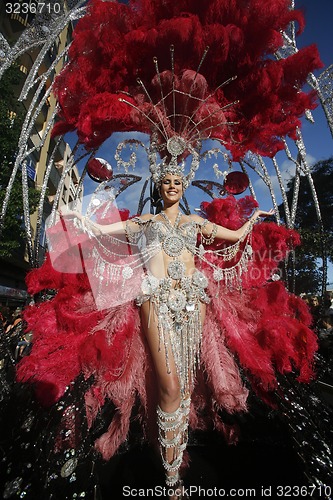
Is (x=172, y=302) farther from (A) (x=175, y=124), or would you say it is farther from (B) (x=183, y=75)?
(B) (x=183, y=75)

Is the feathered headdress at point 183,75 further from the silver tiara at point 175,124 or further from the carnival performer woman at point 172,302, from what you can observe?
the carnival performer woman at point 172,302

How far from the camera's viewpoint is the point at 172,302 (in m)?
2.17

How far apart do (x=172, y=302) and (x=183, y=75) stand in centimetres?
180

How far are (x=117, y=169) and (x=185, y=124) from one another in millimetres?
775

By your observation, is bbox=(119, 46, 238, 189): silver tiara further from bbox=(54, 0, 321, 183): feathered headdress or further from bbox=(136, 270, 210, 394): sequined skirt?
bbox=(136, 270, 210, 394): sequined skirt

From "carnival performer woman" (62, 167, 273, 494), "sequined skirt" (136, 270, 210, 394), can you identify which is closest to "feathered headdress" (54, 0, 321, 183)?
"carnival performer woman" (62, 167, 273, 494)

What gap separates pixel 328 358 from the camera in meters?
3.98

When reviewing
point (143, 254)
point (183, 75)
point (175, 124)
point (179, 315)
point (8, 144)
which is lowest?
point (179, 315)

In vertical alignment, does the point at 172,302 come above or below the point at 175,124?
below

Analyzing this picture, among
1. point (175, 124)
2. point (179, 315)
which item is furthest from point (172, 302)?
point (175, 124)

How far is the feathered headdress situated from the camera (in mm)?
2320

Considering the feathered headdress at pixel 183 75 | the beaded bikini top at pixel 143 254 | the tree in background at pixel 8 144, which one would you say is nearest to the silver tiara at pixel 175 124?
the feathered headdress at pixel 183 75

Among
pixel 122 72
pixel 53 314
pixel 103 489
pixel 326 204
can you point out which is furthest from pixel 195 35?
pixel 326 204

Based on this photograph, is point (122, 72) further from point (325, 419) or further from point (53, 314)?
point (325, 419)
